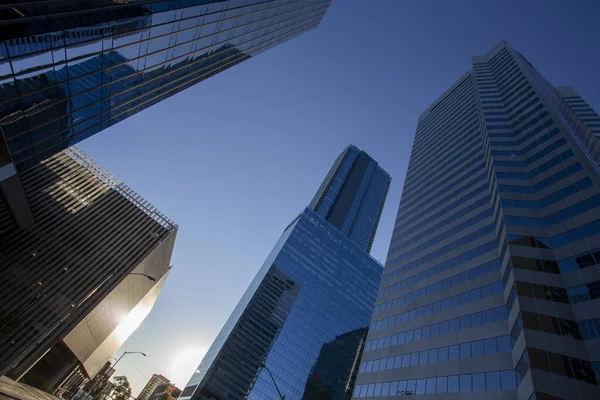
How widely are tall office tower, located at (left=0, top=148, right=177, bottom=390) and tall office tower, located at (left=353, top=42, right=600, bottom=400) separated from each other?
34.1m

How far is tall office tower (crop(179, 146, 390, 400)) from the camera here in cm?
12300

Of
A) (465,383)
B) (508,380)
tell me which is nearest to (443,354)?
(465,383)

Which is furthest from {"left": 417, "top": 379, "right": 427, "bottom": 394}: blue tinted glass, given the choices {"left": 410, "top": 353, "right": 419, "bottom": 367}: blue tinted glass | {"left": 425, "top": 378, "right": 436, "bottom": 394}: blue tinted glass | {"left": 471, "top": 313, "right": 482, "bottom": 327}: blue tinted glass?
{"left": 471, "top": 313, "right": 482, "bottom": 327}: blue tinted glass

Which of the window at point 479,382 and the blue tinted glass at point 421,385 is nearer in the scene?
the window at point 479,382

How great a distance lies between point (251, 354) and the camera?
423ft

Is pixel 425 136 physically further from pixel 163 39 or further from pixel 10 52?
pixel 10 52

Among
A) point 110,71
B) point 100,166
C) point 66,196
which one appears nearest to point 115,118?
point 110,71

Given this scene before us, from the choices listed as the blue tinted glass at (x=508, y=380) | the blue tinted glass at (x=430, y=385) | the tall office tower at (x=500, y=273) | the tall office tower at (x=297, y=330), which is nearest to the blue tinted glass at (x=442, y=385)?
the tall office tower at (x=500, y=273)

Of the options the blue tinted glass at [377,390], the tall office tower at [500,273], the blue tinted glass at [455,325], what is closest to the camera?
the tall office tower at [500,273]

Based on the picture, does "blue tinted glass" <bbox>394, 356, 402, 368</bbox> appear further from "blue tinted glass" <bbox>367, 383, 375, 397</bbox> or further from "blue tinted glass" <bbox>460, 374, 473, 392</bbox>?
"blue tinted glass" <bbox>460, 374, 473, 392</bbox>

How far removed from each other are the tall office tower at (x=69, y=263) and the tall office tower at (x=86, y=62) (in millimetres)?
4581

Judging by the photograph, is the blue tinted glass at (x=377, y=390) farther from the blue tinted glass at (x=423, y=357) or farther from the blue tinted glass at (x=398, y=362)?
the blue tinted glass at (x=423, y=357)

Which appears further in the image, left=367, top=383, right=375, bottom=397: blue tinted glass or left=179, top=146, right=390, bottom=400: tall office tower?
left=179, top=146, right=390, bottom=400: tall office tower

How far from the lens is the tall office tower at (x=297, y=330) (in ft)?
404
